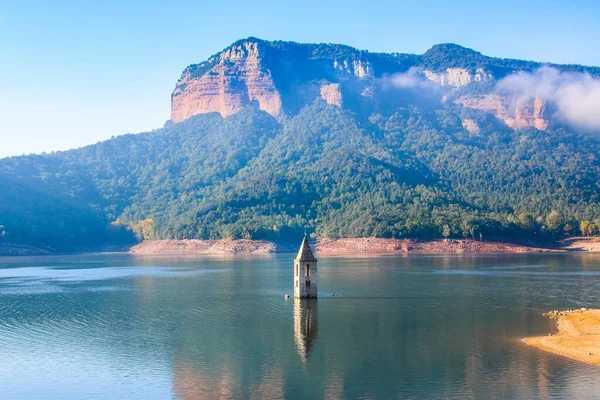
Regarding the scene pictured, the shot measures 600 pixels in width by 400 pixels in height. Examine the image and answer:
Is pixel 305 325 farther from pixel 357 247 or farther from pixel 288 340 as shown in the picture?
pixel 357 247

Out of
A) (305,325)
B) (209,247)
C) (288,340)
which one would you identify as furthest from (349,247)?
(288,340)

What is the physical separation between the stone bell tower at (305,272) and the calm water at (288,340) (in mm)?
Answer: 1349

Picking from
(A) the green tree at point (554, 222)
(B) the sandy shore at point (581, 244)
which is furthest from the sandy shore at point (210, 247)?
(B) the sandy shore at point (581, 244)

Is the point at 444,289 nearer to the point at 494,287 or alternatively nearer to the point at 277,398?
the point at 494,287

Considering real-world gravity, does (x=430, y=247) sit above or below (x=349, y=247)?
below

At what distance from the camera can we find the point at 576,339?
44031 mm

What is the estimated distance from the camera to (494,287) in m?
79.4

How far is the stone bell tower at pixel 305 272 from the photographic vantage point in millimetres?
63406

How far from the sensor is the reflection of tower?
148 ft

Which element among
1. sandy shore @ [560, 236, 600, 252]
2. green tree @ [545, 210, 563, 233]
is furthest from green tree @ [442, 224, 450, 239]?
sandy shore @ [560, 236, 600, 252]

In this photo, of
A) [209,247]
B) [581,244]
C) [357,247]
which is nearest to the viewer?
[581,244]

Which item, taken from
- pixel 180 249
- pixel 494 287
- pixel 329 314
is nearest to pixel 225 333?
pixel 329 314

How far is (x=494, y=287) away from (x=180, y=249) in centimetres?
12407

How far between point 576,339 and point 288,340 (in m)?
18.8
